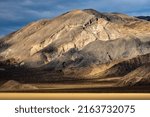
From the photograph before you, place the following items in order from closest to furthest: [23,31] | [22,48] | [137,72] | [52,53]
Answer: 1. [137,72]
2. [52,53]
3. [22,48]
4. [23,31]

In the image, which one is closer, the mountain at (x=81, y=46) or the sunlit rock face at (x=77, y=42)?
the mountain at (x=81, y=46)

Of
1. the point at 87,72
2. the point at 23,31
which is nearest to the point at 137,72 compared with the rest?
the point at 87,72

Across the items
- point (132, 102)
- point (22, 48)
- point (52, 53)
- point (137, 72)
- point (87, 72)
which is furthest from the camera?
point (22, 48)

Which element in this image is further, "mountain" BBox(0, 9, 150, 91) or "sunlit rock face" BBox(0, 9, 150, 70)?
"sunlit rock face" BBox(0, 9, 150, 70)

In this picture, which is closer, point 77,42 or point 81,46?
point 81,46

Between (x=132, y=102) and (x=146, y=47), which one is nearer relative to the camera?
(x=132, y=102)

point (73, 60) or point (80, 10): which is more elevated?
point (80, 10)

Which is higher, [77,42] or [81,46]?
[77,42]

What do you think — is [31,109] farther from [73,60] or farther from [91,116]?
[73,60]
